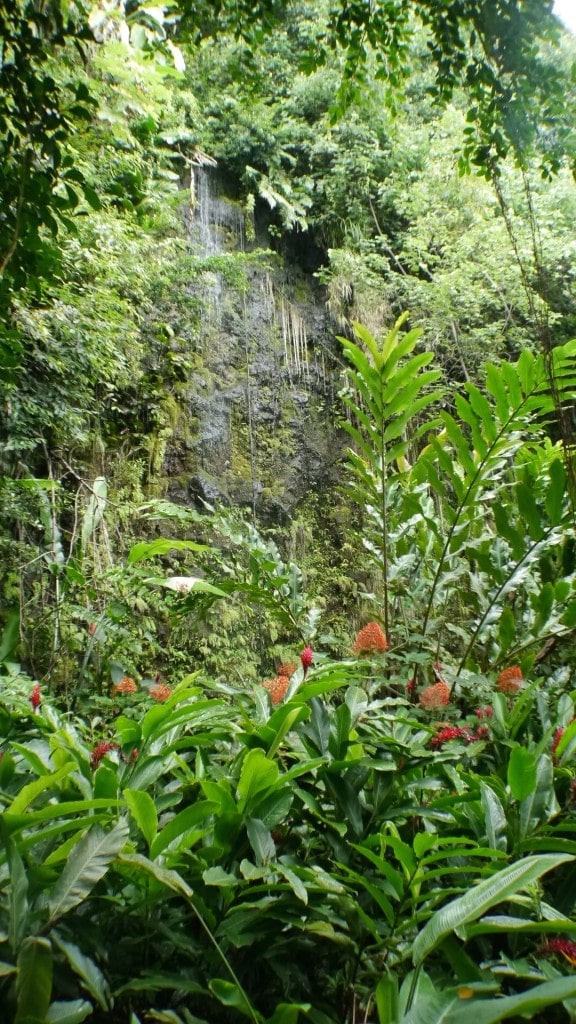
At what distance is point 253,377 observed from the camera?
500cm

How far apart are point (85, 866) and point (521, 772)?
0.57 meters

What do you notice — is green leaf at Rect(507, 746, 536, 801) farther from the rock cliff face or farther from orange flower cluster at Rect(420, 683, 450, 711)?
the rock cliff face

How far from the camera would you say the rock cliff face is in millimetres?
4477

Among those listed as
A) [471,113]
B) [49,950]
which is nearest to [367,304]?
[471,113]

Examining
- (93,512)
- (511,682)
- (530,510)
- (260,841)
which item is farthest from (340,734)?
(93,512)

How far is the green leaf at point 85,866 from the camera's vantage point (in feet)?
1.81

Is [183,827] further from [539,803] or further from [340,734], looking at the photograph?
[539,803]

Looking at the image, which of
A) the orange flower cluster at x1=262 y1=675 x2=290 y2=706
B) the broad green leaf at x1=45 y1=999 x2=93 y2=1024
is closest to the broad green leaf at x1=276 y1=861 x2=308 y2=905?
the broad green leaf at x1=45 y1=999 x2=93 y2=1024

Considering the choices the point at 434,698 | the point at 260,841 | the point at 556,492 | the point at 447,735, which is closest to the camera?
the point at 260,841

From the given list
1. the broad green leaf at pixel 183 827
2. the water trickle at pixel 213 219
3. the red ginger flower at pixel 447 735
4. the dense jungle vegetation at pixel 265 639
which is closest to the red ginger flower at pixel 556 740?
the dense jungle vegetation at pixel 265 639

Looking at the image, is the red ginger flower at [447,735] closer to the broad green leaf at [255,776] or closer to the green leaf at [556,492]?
the broad green leaf at [255,776]

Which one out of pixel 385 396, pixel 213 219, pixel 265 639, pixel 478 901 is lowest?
pixel 265 639

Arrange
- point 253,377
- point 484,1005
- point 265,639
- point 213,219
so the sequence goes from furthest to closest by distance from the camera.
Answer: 1. point 213,219
2. point 253,377
3. point 265,639
4. point 484,1005

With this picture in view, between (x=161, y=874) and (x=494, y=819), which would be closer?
(x=161, y=874)
